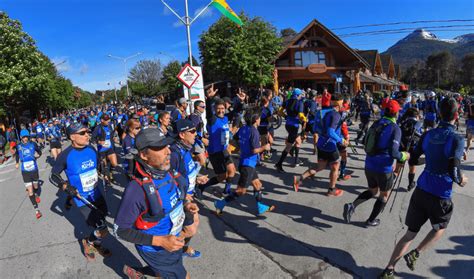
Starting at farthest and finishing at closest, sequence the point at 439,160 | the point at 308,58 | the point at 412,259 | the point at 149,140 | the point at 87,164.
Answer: the point at 308,58 → the point at 87,164 → the point at 412,259 → the point at 439,160 → the point at 149,140

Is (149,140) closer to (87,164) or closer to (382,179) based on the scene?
(87,164)

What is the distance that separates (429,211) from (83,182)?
4.21 metres

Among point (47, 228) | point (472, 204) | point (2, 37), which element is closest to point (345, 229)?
point (472, 204)

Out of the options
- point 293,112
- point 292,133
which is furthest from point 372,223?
point 293,112

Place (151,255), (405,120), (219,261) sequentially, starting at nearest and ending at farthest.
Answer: (151,255) < (219,261) < (405,120)

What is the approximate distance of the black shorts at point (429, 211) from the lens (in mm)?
2742

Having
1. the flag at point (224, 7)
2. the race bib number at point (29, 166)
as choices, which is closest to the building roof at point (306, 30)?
the flag at point (224, 7)

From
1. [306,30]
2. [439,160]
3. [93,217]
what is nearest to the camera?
[439,160]

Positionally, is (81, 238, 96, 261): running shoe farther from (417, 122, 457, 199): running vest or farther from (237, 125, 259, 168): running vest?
(417, 122, 457, 199): running vest

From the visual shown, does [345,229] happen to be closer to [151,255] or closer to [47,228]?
[151,255]

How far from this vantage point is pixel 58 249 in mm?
4168

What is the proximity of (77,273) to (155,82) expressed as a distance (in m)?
60.7

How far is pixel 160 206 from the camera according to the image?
6.64 feet

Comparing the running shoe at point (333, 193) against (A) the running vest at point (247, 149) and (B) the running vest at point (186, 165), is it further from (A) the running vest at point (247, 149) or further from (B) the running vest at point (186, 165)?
(B) the running vest at point (186, 165)
